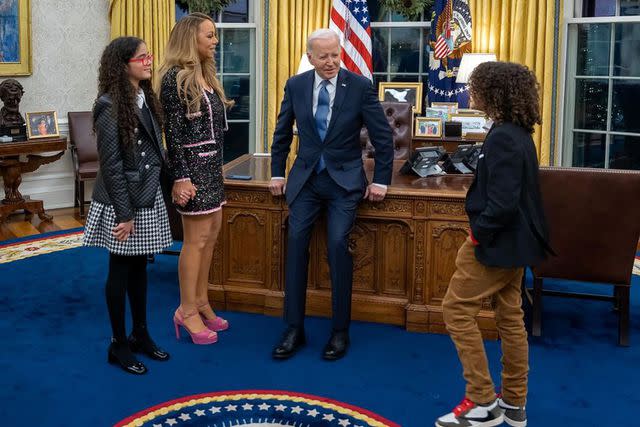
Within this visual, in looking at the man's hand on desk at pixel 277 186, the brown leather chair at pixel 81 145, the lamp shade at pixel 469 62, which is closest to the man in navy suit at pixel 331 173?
the man's hand on desk at pixel 277 186

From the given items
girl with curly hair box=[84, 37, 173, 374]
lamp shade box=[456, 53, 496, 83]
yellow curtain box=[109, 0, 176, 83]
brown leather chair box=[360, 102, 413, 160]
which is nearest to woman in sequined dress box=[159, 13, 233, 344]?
girl with curly hair box=[84, 37, 173, 374]

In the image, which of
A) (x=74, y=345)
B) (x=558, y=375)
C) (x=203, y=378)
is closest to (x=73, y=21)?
(x=74, y=345)

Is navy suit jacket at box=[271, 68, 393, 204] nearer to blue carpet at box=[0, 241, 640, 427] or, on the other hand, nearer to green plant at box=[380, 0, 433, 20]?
blue carpet at box=[0, 241, 640, 427]

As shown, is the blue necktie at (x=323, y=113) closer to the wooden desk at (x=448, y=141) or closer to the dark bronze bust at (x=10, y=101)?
the wooden desk at (x=448, y=141)

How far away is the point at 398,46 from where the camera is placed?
304 inches

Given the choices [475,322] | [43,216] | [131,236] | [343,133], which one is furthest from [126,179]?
[43,216]

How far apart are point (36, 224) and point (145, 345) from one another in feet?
11.2

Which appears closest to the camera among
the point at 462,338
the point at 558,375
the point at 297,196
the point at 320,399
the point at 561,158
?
the point at 462,338

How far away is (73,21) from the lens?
752cm

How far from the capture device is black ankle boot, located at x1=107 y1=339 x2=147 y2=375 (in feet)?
12.1

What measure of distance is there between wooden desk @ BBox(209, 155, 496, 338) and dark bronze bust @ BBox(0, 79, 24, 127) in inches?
115

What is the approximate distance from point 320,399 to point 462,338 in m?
0.69

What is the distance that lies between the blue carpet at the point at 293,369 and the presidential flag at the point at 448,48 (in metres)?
2.85

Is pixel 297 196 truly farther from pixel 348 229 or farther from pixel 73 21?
pixel 73 21
